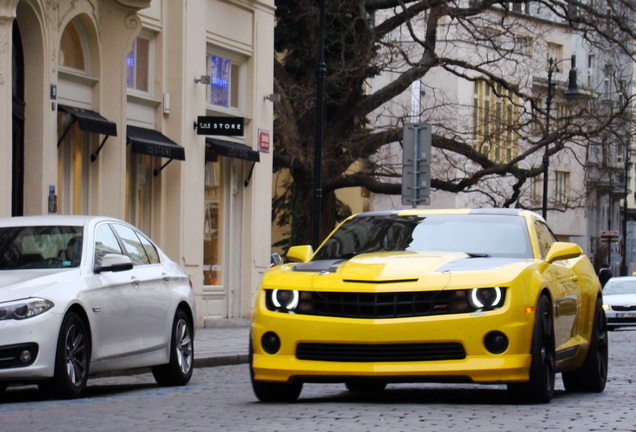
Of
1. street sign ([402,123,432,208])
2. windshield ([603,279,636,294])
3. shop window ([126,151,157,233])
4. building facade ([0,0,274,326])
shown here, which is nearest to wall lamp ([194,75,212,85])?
building facade ([0,0,274,326])

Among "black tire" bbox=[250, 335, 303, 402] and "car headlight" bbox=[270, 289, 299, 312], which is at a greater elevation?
"car headlight" bbox=[270, 289, 299, 312]

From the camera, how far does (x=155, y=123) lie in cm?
2717

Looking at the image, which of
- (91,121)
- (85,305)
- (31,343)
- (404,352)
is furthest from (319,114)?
(404,352)

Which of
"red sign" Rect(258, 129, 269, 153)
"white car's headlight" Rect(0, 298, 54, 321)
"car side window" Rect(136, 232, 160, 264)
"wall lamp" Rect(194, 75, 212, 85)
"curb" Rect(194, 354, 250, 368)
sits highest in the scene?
"wall lamp" Rect(194, 75, 212, 85)

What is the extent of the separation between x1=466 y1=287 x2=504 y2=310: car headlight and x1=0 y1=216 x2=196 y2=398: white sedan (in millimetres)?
3513

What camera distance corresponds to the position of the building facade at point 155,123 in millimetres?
20984

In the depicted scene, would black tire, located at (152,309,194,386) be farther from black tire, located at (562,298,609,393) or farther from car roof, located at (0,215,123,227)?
black tire, located at (562,298,609,393)

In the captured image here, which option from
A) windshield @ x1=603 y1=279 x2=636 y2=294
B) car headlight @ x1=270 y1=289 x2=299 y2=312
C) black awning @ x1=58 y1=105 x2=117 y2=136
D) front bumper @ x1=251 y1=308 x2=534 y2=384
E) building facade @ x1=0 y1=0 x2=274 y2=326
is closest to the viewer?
front bumper @ x1=251 y1=308 x2=534 y2=384

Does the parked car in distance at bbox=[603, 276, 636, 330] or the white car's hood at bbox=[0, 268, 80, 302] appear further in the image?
the parked car in distance at bbox=[603, 276, 636, 330]

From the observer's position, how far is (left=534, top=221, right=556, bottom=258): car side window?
12033mm

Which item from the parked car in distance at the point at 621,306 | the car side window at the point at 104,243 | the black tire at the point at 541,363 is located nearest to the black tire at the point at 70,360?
the car side window at the point at 104,243

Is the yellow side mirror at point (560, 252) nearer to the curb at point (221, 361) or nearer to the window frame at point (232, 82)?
the curb at point (221, 361)

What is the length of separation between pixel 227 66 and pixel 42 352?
18862mm

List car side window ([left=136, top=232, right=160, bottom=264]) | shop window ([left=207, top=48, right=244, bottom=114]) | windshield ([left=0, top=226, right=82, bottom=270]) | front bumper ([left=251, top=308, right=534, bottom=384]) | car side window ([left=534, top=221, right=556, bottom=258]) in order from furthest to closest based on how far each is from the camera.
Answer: shop window ([left=207, top=48, right=244, bottom=114]) < car side window ([left=136, top=232, right=160, bottom=264]) < windshield ([left=0, top=226, right=82, bottom=270]) < car side window ([left=534, top=221, right=556, bottom=258]) < front bumper ([left=251, top=308, right=534, bottom=384])
